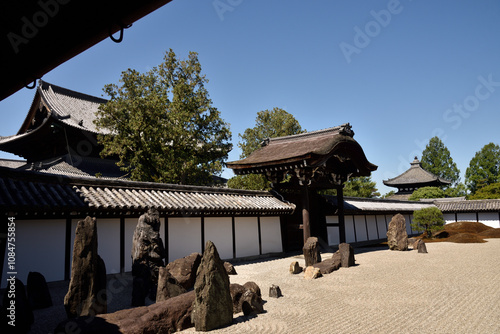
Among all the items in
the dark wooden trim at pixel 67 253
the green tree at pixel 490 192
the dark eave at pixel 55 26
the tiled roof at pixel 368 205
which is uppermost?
the dark eave at pixel 55 26

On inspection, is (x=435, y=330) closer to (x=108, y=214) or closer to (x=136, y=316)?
(x=136, y=316)

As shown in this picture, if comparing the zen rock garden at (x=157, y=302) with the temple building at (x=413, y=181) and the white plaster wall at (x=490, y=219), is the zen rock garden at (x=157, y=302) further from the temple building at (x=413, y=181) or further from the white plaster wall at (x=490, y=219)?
the temple building at (x=413, y=181)

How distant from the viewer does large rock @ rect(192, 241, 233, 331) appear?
19.0ft

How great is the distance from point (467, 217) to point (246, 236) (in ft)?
94.2

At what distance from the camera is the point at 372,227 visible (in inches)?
1024

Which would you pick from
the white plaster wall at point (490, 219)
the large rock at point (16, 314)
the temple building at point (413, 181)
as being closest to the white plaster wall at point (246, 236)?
the large rock at point (16, 314)

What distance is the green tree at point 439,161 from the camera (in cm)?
6106

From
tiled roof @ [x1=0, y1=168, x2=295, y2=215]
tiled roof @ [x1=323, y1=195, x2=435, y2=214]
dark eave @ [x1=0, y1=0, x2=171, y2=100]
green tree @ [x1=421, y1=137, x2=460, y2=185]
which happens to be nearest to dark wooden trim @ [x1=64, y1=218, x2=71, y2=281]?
tiled roof @ [x1=0, y1=168, x2=295, y2=215]

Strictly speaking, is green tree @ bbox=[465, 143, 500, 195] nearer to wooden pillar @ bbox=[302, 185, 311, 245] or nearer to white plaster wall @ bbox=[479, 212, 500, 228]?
white plaster wall @ bbox=[479, 212, 500, 228]

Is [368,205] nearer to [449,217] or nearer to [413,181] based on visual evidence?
[449,217]

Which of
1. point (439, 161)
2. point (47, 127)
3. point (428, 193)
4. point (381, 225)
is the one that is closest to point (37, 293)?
point (47, 127)

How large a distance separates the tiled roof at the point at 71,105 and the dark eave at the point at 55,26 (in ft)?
61.7

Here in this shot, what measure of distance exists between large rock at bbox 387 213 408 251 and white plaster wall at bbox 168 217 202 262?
38.1 feet

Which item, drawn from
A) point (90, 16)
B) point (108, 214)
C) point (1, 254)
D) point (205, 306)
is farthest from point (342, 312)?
point (1, 254)
